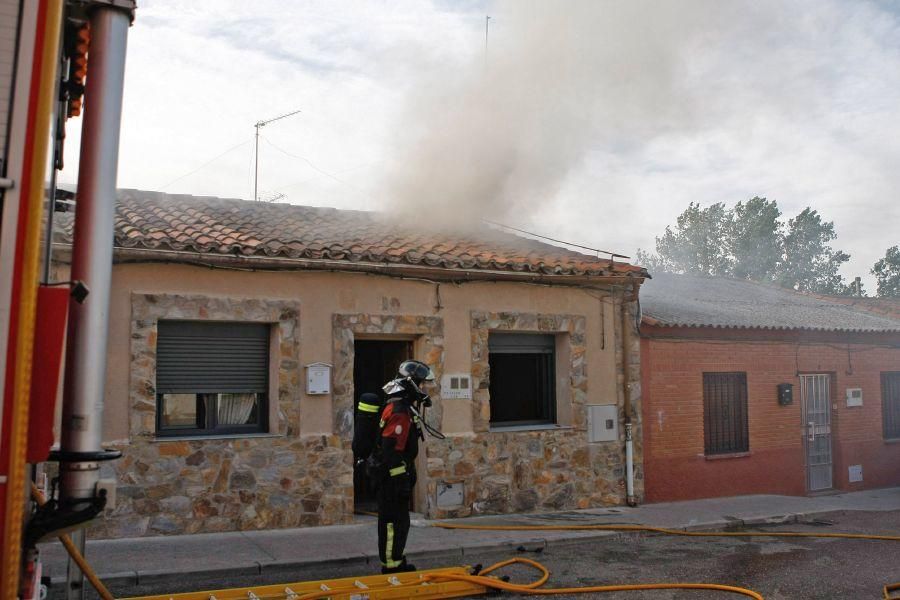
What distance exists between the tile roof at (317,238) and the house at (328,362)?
0.04 meters

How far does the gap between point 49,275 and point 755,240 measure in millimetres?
43821

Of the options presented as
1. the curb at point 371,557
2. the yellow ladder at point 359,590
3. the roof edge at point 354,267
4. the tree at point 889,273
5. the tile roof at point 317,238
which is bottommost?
the curb at point 371,557

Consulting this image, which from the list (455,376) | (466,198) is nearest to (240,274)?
(455,376)

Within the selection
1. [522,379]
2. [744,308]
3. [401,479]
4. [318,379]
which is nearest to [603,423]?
[522,379]

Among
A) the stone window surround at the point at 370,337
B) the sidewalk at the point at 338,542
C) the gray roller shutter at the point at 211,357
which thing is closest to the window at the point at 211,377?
the gray roller shutter at the point at 211,357

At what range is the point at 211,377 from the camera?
9547 mm

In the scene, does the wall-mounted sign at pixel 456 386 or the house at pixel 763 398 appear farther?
the house at pixel 763 398

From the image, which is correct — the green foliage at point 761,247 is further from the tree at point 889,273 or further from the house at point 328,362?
the house at point 328,362

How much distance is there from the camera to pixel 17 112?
2.79m

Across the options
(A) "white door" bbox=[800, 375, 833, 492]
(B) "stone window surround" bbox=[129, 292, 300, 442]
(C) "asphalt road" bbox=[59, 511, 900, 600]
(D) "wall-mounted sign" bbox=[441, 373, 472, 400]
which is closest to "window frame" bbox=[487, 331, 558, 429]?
(D) "wall-mounted sign" bbox=[441, 373, 472, 400]

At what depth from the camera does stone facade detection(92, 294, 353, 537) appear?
8.84m

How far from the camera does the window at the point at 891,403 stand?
1582 centimetres

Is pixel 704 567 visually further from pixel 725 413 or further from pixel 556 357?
pixel 725 413

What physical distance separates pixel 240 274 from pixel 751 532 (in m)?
7.00
